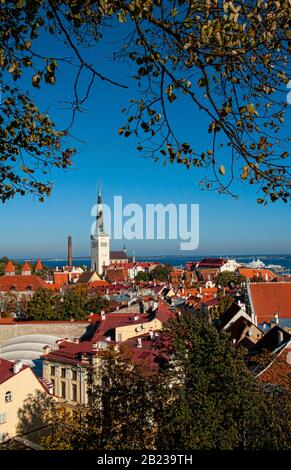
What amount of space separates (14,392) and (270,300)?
65.9ft

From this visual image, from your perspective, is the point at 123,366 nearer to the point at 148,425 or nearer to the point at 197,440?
the point at 148,425

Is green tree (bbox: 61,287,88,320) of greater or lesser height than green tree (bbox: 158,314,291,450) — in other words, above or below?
below

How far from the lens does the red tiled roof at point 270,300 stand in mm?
29438

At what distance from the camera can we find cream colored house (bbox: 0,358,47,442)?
46.5 feet

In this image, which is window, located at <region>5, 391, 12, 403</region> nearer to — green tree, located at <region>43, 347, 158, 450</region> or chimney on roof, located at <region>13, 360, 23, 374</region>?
chimney on roof, located at <region>13, 360, 23, 374</region>

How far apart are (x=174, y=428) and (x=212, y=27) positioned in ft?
26.0

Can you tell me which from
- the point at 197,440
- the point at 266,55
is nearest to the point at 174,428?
the point at 197,440

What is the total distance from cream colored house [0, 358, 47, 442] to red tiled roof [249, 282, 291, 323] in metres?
17.5

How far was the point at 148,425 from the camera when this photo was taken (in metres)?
9.15

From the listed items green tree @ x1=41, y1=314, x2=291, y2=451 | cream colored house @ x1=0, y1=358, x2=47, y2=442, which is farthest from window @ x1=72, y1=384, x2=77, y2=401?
green tree @ x1=41, y1=314, x2=291, y2=451

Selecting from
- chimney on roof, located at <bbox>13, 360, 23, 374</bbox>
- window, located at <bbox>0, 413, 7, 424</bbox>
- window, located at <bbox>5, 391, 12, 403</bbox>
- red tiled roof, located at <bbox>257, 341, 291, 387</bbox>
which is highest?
red tiled roof, located at <bbox>257, 341, 291, 387</bbox>

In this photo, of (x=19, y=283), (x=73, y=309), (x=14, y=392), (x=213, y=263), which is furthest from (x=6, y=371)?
(x=213, y=263)

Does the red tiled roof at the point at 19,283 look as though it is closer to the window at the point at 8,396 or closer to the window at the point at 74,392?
the window at the point at 74,392

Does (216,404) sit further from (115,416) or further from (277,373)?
(277,373)
